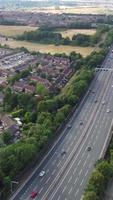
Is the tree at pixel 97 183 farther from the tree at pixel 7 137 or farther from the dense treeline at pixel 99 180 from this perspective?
Result: the tree at pixel 7 137

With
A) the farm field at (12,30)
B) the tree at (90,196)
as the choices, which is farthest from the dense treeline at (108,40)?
the tree at (90,196)

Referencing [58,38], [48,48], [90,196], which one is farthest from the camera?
[58,38]

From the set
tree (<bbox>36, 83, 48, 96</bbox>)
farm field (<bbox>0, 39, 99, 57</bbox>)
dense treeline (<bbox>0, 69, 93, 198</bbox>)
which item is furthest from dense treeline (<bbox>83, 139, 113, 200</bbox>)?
farm field (<bbox>0, 39, 99, 57</bbox>)

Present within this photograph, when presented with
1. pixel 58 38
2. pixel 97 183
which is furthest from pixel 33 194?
pixel 58 38

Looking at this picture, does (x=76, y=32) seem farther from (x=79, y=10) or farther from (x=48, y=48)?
(x=79, y=10)

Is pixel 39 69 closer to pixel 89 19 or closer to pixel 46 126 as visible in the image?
pixel 46 126

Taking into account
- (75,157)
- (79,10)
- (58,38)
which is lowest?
(79,10)

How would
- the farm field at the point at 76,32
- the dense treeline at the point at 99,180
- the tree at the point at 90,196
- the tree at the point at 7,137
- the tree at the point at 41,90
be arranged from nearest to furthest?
the tree at the point at 90,196 → the dense treeline at the point at 99,180 → the tree at the point at 7,137 → the tree at the point at 41,90 → the farm field at the point at 76,32

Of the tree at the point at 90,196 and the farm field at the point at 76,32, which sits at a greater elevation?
the tree at the point at 90,196

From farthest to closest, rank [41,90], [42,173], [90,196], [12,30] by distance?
[12,30] < [41,90] < [42,173] < [90,196]
